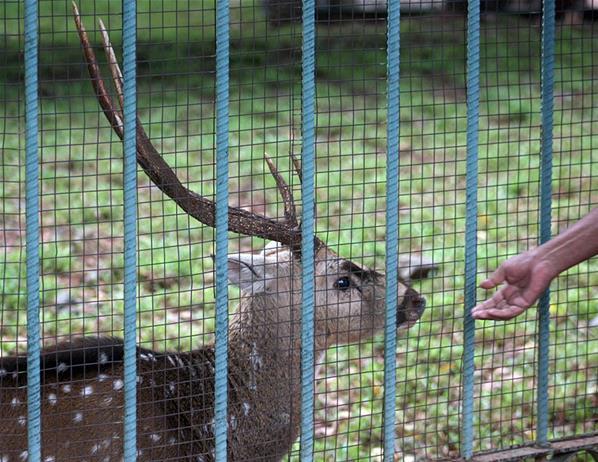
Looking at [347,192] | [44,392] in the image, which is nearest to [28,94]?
[44,392]

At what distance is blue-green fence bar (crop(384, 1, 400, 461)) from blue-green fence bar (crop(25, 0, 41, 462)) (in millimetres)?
1235

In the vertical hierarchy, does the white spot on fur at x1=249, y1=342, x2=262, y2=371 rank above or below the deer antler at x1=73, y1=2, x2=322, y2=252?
below

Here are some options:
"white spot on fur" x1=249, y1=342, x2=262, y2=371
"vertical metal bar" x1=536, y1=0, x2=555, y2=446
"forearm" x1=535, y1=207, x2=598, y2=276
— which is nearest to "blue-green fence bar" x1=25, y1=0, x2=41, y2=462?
"white spot on fur" x1=249, y1=342, x2=262, y2=371

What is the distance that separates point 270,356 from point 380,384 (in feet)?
3.77

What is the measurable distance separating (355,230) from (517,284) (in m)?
4.51

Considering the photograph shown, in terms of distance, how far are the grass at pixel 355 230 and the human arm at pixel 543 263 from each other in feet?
1.72

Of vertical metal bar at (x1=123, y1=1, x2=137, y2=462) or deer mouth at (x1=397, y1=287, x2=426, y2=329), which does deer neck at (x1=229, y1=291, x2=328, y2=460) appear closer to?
deer mouth at (x1=397, y1=287, x2=426, y2=329)

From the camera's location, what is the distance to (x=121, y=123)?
13.0 ft

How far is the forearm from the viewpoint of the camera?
144 inches

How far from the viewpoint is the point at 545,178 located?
435 cm

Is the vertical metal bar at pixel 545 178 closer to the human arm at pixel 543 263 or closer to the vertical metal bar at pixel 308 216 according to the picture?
the human arm at pixel 543 263

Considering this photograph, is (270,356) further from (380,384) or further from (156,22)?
(156,22)

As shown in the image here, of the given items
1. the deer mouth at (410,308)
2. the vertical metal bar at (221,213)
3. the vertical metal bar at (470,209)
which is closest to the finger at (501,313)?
the vertical metal bar at (470,209)

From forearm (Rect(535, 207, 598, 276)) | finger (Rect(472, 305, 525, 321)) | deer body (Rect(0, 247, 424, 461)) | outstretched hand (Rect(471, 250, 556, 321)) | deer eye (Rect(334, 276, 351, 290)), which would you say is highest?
forearm (Rect(535, 207, 598, 276))
